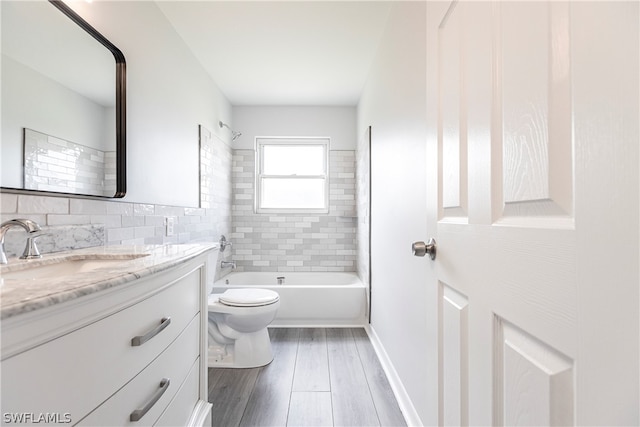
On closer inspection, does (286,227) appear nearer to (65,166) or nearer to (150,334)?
(65,166)

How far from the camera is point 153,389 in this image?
0.86 m

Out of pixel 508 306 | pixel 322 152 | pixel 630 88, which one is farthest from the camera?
pixel 322 152

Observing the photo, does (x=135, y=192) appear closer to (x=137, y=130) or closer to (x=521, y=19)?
(x=137, y=130)

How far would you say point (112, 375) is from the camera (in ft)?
2.22

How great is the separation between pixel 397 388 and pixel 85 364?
5.30 feet

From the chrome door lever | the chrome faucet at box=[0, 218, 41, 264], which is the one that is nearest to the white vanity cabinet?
the chrome faucet at box=[0, 218, 41, 264]

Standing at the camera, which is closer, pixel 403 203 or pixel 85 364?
pixel 85 364

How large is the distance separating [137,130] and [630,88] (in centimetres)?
198

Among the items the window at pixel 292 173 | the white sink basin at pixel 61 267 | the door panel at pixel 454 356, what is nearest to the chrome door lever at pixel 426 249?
the door panel at pixel 454 356

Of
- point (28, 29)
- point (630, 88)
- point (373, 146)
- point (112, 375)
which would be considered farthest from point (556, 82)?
point (373, 146)

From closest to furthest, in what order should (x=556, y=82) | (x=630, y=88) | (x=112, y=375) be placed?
1. (x=630, y=88)
2. (x=556, y=82)
3. (x=112, y=375)

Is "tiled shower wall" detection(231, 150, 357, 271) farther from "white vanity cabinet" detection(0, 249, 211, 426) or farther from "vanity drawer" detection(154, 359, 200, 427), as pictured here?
"white vanity cabinet" detection(0, 249, 211, 426)

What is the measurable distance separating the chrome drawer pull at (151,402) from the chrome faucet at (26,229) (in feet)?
1.90

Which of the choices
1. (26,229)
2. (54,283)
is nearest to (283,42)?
(26,229)
